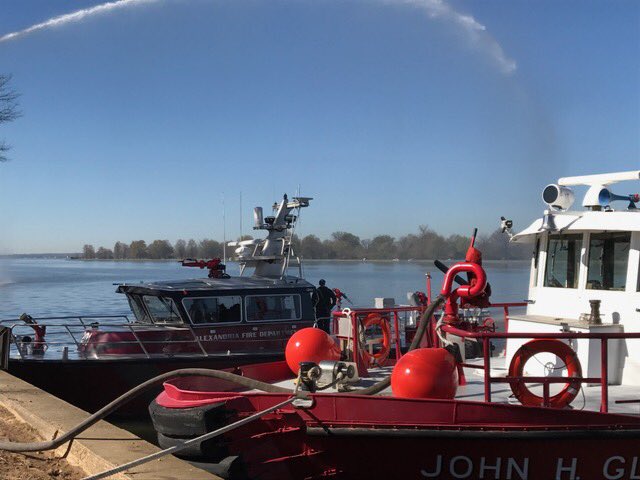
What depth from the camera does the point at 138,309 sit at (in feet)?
46.5

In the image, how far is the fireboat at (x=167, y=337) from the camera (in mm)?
12971

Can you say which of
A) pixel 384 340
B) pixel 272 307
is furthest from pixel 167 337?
pixel 384 340

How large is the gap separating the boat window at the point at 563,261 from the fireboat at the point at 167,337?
6179 mm

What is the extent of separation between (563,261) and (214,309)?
7.12 metres

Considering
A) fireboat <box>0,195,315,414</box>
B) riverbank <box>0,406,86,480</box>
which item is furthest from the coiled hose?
fireboat <box>0,195,315,414</box>

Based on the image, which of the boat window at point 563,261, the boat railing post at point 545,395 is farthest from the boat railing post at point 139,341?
the boat railing post at point 545,395

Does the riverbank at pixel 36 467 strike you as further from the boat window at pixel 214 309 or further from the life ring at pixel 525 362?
the boat window at pixel 214 309

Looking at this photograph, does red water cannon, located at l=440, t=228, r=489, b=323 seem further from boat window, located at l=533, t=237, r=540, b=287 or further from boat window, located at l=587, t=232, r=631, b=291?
boat window, located at l=533, t=237, r=540, b=287

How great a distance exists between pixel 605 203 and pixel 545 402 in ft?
10.4

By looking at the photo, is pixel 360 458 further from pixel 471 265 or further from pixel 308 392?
pixel 471 265

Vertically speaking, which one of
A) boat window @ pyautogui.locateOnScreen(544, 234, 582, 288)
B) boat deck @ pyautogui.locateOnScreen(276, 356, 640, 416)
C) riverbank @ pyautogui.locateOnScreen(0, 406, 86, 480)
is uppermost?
boat window @ pyautogui.locateOnScreen(544, 234, 582, 288)

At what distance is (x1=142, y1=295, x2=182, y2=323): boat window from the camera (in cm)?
1377

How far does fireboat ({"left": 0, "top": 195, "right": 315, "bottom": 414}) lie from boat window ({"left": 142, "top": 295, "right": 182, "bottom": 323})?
2 centimetres

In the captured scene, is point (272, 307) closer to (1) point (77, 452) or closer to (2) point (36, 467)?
(1) point (77, 452)
